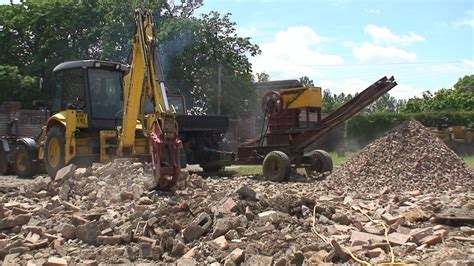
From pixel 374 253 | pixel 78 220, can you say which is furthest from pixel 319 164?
pixel 374 253

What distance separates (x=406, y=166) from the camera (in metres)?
10.3

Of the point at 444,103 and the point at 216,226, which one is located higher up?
the point at 444,103

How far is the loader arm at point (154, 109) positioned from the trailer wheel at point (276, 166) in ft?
10.4

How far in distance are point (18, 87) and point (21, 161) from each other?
1201 cm

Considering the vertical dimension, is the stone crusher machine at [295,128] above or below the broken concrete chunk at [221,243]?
above

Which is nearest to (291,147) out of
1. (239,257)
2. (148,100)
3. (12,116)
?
(148,100)

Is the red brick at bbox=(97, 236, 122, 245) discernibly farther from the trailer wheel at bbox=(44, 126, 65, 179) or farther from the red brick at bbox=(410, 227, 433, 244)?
the trailer wheel at bbox=(44, 126, 65, 179)

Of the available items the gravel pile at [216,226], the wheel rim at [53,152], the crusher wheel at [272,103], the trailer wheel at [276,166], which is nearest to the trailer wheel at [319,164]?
the trailer wheel at [276,166]

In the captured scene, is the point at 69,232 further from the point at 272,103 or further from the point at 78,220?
the point at 272,103

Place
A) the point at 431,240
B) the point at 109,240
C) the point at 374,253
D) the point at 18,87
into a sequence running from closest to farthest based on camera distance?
the point at 374,253 < the point at 431,240 < the point at 109,240 < the point at 18,87

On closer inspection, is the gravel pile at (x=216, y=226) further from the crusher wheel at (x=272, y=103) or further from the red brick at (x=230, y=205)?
the crusher wheel at (x=272, y=103)

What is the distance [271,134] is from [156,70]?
4488 mm

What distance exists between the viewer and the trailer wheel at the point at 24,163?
15.6m

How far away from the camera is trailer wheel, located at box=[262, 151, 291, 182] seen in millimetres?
12711
